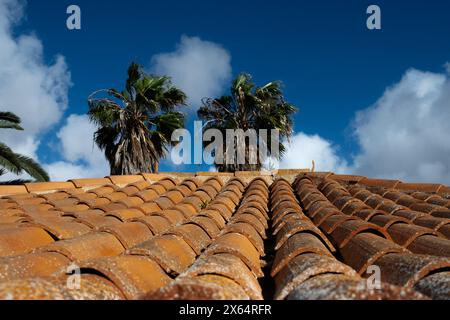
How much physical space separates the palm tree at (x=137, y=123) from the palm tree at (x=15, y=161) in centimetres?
229

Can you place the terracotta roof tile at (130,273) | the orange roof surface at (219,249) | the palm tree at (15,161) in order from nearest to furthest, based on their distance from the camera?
the orange roof surface at (219,249), the terracotta roof tile at (130,273), the palm tree at (15,161)

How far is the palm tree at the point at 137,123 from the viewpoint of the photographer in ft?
41.3

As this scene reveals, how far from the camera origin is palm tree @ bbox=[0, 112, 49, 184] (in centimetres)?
1022

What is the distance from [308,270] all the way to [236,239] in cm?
101

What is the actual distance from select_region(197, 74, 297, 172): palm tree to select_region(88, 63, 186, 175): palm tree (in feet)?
10.4

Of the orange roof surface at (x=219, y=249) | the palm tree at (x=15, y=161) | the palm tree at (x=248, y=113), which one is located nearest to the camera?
the orange roof surface at (x=219, y=249)

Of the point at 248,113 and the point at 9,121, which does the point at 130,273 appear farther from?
the point at 248,113

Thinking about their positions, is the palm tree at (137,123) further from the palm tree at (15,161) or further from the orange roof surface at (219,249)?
the orange roof surface at (219,249)

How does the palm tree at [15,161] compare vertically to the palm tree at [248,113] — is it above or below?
below

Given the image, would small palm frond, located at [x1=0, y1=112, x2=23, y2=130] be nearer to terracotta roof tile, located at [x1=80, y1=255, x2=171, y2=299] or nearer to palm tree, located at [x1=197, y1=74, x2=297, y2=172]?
palm tree, located at [x1=197, y1=74, x2=297, y2=172]

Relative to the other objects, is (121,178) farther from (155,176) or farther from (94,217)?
(94,217)

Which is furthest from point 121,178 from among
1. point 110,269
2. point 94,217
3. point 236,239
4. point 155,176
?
point 110,269

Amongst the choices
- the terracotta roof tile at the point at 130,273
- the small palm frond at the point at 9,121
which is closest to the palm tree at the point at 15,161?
the small palm frond at the point at 9,121
